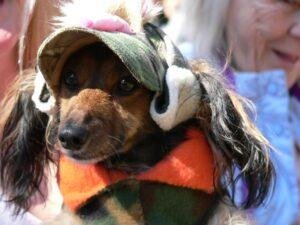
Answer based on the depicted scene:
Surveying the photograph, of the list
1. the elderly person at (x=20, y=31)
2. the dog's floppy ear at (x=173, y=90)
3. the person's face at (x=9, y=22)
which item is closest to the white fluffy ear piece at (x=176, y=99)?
the dog's floppy ear at (x=173, y=90)

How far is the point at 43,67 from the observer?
1495 mm

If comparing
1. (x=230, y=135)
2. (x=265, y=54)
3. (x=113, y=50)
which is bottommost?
(x=265, y=54)

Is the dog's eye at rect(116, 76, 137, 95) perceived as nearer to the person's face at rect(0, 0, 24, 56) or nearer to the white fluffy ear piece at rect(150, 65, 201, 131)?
the white fluffy ear piece at rect(150, 65, 201, 131)

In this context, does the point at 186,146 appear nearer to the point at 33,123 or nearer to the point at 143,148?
the point at 143,148

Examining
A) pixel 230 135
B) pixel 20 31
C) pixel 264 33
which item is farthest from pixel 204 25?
pixel 230 135

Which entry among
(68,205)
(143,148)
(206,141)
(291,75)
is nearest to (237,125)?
(206,141)

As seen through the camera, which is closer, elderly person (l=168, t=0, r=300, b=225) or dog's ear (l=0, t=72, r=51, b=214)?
dog's ear (l=0, t=72, r=51, b=214)

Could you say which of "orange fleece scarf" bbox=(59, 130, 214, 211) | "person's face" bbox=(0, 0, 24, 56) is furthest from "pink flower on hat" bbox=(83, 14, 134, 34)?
"person's face" bbox=(0, 0, 24, 56)

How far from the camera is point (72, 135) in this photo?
141cm

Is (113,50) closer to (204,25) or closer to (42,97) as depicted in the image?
(42,97)

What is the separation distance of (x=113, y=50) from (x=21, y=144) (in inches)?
13.3

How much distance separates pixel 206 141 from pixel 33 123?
36 cm

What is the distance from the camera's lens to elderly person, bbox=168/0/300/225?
1.99 meters

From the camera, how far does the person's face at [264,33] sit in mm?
2084
